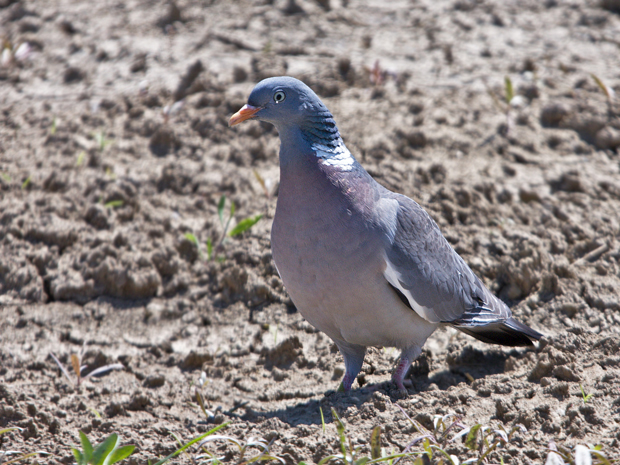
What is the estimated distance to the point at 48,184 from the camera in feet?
15.9

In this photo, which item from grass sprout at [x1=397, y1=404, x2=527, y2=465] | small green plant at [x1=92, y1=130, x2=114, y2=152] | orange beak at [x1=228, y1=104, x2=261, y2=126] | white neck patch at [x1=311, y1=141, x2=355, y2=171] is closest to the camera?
grass sprout at [x1=397, y1=404, x2=527, y2=465]

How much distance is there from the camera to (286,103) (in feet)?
10.6

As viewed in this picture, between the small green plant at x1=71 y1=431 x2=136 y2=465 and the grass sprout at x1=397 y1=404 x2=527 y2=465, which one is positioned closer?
the small green plant at x1=71 y1=431 x2=136 y2=465

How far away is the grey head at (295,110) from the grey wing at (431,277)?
23.3 inches

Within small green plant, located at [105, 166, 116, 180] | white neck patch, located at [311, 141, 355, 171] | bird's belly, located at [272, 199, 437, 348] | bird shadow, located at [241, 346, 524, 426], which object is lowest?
bird shadow, located at [241, 346, 524, 426]

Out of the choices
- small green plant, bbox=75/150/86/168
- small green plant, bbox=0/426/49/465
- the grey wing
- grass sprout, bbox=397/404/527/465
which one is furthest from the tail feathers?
small green plant, bbox=75/150/86/168

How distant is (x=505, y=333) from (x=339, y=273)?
A: 127 centimetres

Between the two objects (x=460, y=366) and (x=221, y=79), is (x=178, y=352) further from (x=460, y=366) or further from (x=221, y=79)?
(x=221, y=79)

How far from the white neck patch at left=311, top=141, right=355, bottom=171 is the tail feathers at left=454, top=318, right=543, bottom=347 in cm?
119

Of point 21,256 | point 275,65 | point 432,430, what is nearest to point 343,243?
point 432,430

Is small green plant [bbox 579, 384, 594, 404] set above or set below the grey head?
below

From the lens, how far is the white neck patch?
3.20m

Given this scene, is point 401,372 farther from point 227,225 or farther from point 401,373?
point 227,225

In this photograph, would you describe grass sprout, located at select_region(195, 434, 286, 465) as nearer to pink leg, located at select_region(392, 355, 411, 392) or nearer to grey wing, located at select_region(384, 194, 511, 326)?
pink leg, located at select_region(392, 355, 411, 392)
